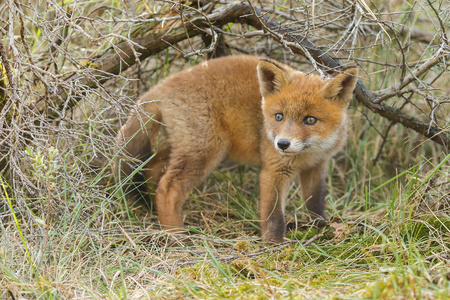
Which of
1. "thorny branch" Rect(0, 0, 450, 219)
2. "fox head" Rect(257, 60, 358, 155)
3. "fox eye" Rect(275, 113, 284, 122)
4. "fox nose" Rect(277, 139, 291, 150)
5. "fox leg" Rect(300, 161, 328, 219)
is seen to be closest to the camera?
"thorny branch" Rect(0, 0, 450, 219)

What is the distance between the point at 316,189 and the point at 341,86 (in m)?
→ 0.95

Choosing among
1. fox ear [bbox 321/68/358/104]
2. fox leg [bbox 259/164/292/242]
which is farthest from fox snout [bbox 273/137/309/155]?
fox ear [bbox 321/68/358/104]

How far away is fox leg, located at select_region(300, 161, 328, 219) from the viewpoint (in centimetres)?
367

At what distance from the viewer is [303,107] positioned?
3176 mm

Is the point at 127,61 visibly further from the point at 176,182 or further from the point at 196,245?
the point at 196,245

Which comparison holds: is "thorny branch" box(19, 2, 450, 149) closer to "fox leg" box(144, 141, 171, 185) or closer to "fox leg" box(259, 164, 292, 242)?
"fox leg" box(144, 141, 171, 185)

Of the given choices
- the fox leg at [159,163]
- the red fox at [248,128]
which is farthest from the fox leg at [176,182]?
the fox leg at [159,163]

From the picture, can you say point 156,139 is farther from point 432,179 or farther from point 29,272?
point 432,179

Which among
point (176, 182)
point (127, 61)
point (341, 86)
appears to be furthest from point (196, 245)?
point (127, 61)

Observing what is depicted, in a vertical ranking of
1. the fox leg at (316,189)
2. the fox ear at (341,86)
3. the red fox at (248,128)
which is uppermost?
the fox ear at (341,86)

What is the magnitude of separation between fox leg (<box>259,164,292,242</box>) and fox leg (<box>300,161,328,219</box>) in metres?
0.34

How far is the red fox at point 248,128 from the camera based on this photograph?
320 cm

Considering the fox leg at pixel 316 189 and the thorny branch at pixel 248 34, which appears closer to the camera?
the thorny branch at pixel 248 34

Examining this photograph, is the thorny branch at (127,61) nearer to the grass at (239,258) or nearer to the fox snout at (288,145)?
the grass at (239,258)
